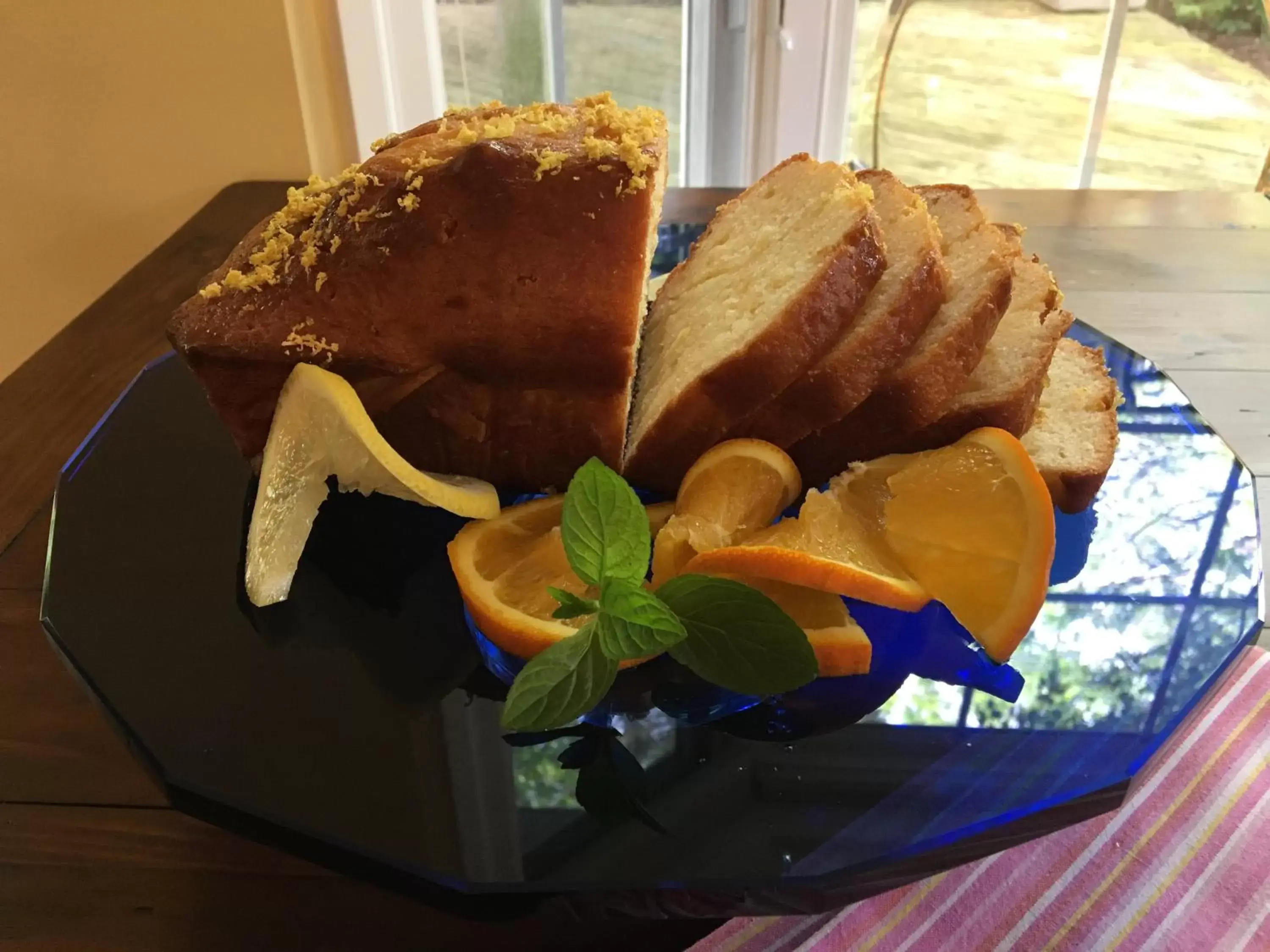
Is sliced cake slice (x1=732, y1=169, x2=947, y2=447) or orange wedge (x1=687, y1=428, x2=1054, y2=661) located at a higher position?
sliced cake slice (x1=732, y1=169, x2=947, y2=447)

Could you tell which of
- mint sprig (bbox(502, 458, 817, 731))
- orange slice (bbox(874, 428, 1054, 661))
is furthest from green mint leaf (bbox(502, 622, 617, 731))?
orange slice (bbox(874, 428, 1054, 661))

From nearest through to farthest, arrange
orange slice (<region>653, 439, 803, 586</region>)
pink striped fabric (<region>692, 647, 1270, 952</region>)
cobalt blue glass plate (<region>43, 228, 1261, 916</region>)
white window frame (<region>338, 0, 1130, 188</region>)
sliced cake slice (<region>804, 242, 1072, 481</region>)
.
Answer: cobalt blue glass plate (<region>43, 228, 1261, 916</region>), pink striped fabric (<region>692, 647, 1270, 952</region>), orange slice (<region>653, 439, 803, 586</region>), sliced cake slice (<region>804, 242, 1072, 481</region>), white window frame (<region>338, 0, 1130, 188</region>)

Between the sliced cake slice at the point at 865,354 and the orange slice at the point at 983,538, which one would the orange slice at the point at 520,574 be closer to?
the sliced cake slice at the point at 865,354

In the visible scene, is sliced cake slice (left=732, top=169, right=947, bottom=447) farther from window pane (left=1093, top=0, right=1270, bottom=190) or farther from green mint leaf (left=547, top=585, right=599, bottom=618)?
window pane (left=1093, top=0, right=1270, bottom=190)

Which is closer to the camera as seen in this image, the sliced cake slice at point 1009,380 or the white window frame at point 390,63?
the sliced cake slice at point 1009,380

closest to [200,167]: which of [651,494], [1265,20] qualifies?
[651,494]

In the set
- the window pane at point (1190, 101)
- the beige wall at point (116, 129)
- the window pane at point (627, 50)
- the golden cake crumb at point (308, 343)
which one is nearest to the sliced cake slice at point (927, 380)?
the golden cake crumb at point (308, 343)
